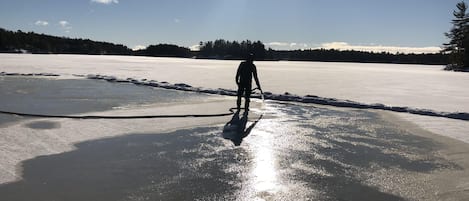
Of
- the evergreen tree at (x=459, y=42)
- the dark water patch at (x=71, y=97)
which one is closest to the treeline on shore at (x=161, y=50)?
the evergreen tree at (x=459, y=42)

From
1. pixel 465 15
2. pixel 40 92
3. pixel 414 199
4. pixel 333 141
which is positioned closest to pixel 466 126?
pixel 333 141

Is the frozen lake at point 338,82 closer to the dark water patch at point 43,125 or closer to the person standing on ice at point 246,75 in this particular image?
the person standing on ice at point 246,75

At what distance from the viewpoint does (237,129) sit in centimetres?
794

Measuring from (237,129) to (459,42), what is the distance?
54.3 metres

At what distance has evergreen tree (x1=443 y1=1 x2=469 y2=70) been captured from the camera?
1998 inches

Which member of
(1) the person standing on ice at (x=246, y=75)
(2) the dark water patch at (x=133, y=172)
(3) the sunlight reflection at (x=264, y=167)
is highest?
(1) the person standing on ice at (x=246, y=75)

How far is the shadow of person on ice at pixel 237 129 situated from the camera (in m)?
7.12

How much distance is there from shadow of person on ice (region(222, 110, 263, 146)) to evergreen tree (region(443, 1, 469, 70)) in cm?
4779

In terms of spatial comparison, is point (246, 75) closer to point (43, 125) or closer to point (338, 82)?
point (43, 125)

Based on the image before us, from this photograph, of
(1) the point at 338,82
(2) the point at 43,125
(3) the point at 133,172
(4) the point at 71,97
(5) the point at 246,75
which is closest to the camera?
(3) the point at 133,172

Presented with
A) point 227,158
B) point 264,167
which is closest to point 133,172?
point 227,158

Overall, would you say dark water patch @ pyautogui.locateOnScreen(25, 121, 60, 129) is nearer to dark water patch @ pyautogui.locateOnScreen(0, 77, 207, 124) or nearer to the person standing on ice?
dark water patch @ pyautogui.locateOnScreen(0, 77, 207, 124)

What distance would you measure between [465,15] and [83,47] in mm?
76204

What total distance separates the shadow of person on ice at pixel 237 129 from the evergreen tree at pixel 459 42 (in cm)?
4779
